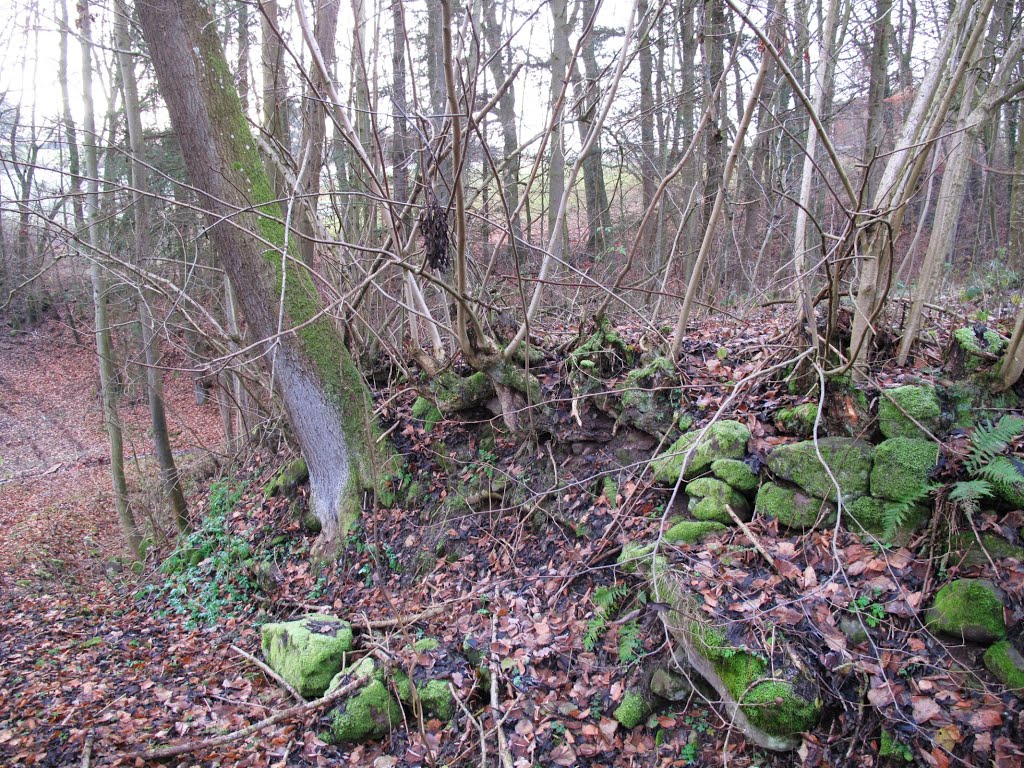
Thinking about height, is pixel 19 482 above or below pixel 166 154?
below

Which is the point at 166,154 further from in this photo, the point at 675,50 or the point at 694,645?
the point at 694,645

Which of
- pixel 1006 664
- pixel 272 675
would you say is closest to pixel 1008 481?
pixel 1006 664

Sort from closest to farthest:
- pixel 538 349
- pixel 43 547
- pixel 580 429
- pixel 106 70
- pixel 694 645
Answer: pixel 694 645 → pixel 580 429 → pixel 538 349 → pixel 43 547 → pixel 106 70

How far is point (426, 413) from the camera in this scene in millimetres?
6090

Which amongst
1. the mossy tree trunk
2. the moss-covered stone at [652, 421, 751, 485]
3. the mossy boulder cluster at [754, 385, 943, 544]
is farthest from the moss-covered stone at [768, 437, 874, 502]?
the mossy tree trunk

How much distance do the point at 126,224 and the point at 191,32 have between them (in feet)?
29.1

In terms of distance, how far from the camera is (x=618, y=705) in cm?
326

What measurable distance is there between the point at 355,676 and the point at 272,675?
30.9 inches

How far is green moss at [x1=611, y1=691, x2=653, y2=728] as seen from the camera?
3.18m

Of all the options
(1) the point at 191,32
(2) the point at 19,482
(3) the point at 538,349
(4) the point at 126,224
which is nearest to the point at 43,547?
(2) the point at 19,482

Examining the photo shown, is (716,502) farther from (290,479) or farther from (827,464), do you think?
(290,479)

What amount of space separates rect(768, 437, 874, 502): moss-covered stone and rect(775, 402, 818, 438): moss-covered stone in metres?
0.18

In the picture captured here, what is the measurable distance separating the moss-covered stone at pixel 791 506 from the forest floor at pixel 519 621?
0.10 m

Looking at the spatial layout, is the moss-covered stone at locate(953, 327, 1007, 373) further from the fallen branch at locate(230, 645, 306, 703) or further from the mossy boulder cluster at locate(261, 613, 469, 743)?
the fallen branch at locate(230, 645, 306, 703)
